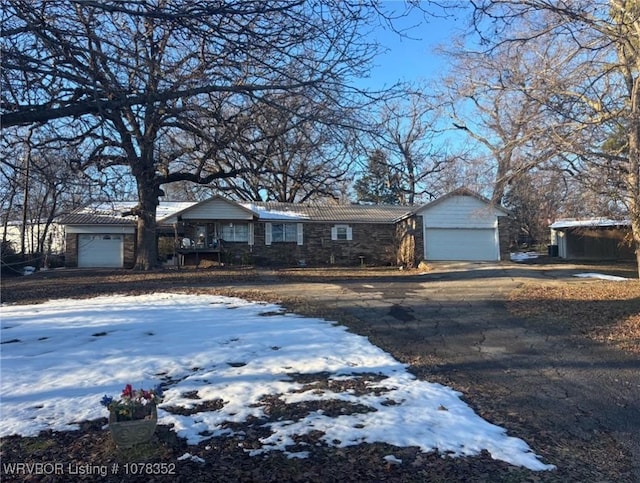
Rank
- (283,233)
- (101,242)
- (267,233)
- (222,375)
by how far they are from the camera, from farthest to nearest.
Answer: (101,242) < (283,233) < (267,233) < (222,375)

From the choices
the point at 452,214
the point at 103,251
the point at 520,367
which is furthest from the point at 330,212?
the point at 520,367

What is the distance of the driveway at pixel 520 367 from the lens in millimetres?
4617

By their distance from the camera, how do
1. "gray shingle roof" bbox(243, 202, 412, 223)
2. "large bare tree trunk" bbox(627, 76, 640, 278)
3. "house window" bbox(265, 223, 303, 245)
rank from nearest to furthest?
"large bare tree trunk" bbox(627, 76, 640, 278), "house window" bbox(265, 223, 303, 245), "gray shingle roof" bbox(243, 202, 412, 223)

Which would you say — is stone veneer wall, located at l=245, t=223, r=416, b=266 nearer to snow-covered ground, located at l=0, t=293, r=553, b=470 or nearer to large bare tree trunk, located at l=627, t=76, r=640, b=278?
large bare tree trunk, located at l=627, t=76, r=640, b=278

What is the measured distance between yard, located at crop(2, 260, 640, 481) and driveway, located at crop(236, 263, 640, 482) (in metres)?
0.05

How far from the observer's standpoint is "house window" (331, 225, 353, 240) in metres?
30.4

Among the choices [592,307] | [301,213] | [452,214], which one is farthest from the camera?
[301,213]

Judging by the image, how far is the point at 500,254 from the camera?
2711cm

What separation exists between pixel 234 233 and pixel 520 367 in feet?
76.0

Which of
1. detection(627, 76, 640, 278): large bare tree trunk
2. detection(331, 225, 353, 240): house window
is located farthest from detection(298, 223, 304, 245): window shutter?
detection(627, 76, 640, 278): large bare tree trunk

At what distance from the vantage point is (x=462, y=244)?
89.1ft

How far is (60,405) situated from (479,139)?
2142 cm

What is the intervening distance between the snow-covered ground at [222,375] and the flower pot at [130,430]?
435mm

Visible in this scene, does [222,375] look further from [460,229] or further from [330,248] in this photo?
[330,248]
